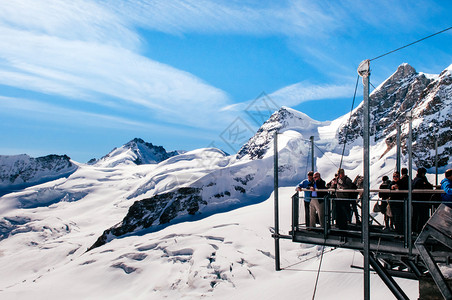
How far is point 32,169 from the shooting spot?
193375 mm

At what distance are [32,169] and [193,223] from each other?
159m

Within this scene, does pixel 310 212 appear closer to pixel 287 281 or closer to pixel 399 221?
pixel 399 221

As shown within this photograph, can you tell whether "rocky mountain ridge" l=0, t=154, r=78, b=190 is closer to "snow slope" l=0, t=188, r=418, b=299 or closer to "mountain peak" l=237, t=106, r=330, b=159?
"mountain peak" l=237, t=106, r=330, b=159

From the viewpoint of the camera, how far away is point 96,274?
2007 inches

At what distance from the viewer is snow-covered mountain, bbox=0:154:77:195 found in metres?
185

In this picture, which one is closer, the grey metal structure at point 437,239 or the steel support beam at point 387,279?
the grey metal structure at point 437,239

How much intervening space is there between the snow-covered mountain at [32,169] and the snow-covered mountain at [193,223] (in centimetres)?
4040

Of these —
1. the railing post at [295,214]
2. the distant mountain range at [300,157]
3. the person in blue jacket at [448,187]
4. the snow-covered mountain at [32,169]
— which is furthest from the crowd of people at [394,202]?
the snow-covered mountain at [32,169]

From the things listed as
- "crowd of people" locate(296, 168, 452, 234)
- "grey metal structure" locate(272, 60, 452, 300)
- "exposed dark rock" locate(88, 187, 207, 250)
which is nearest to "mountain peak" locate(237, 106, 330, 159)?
"exposed dark rock" locate(88, 187, 207, 250)

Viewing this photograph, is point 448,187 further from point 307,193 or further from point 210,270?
point 210,270

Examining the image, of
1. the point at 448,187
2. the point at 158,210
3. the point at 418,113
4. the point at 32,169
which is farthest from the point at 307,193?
the point at 32,169

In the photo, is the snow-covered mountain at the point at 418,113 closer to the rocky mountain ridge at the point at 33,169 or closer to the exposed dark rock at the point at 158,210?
the exposed dark rock at the point at 158,210

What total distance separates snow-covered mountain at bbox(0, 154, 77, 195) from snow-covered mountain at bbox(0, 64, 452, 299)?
4040 cm

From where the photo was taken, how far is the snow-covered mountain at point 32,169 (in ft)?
608
